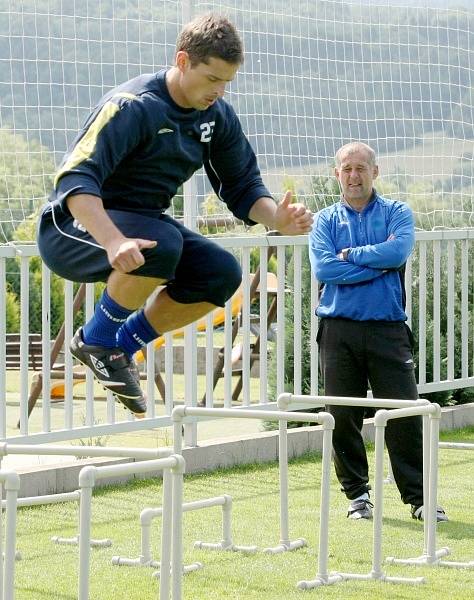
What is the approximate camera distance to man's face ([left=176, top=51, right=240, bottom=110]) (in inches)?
191

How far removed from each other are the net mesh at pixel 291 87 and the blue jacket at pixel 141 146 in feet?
10.4

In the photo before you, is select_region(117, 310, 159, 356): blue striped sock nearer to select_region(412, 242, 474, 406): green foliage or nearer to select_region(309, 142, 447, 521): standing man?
select_region(309, 142, 447, 521): standing man

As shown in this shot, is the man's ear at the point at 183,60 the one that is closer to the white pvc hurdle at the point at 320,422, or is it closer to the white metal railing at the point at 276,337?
the white pvc hurdle at the point at 320,422

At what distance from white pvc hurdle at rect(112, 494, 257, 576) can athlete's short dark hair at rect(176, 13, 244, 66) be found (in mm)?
2290

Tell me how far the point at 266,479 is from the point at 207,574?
2.64 m

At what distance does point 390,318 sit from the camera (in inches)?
307

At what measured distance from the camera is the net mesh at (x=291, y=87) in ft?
27.2

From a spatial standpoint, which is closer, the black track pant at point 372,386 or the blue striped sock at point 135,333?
the blue striped sock at point 135,333

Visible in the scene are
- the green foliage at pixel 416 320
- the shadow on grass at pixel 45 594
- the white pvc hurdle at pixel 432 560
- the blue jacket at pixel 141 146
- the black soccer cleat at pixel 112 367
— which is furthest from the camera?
the green foliage at pixel 416 320

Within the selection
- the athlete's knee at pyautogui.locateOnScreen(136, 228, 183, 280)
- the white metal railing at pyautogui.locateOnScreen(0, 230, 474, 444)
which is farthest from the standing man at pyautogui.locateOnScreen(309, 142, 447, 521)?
the athlete's knee at pyautogui.locateOnScreen(136, 228, 183, 280)

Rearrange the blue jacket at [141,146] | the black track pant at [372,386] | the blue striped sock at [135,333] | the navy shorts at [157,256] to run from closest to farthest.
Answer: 1. the blue jacket at [141,146]
2. the navy shorts at [157,256]
3. the blue striped sock at [135,333]
4. the black track pant at [372,386]

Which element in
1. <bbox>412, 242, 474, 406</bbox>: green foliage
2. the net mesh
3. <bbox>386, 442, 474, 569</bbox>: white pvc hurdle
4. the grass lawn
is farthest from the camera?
<bbox>412, 242, 474, 406</bbox>: green foliage

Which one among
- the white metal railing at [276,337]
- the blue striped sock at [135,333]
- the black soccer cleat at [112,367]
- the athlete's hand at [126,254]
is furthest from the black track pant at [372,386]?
the athlete's hand at [126,254]

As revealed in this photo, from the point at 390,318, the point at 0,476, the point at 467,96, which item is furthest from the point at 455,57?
the point at 0,476
